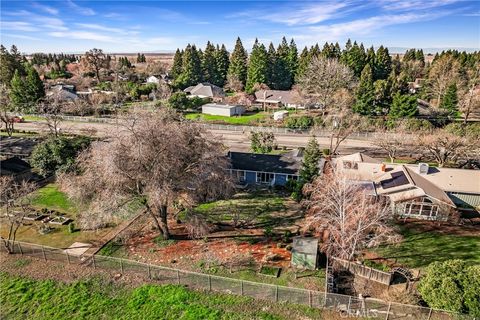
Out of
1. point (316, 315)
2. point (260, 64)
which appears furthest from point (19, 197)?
point (260, 64)

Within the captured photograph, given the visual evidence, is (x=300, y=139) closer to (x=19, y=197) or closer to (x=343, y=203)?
(x=343, y=203)

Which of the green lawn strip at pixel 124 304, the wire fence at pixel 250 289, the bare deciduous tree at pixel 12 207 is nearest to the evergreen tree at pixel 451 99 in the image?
the wire fence at pixel 250 289

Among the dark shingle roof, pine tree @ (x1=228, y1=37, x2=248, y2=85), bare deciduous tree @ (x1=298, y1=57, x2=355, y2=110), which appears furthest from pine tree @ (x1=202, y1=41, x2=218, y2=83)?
the dark shingle roof

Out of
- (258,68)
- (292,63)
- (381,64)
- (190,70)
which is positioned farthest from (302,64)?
(190,70)

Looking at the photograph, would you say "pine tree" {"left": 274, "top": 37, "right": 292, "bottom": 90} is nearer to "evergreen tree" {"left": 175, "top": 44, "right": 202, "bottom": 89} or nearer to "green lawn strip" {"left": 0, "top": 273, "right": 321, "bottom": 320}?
"evergreen tree" {"left": 175, "top": 44, "right": 202, "bottom": 89}

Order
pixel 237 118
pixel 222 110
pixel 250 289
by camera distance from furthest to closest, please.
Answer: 1. pixel 222 110
2. pixel 237 118
3. pixel 250 289

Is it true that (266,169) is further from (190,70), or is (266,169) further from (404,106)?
(190,70)
